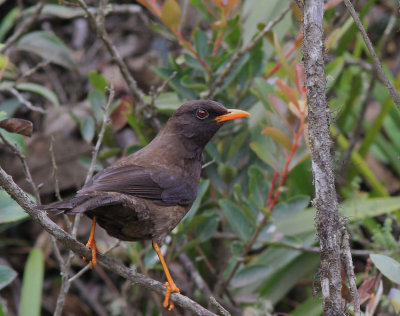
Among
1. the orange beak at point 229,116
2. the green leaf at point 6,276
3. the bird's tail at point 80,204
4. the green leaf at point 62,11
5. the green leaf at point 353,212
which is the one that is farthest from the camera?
the green leaf at point 62,11

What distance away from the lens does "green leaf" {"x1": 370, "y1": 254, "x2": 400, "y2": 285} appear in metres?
2.83

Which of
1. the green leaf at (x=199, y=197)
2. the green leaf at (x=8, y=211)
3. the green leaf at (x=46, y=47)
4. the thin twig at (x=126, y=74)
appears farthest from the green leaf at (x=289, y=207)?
the green leaf at (x=46, y=47)

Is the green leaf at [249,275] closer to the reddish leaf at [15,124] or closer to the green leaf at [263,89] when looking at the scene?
the green leaf at [263,89]

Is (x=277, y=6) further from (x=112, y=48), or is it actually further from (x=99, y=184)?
(x=99, y=184)

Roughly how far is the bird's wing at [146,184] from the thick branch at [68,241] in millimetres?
310

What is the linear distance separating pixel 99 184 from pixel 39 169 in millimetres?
2683

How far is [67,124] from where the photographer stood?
6.14 metres

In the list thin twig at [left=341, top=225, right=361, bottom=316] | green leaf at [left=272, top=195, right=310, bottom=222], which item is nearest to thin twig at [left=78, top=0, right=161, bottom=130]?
green leaf at [left=272, top=195, right=310, bottom=222]

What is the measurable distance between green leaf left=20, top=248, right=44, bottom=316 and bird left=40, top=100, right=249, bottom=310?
123cm

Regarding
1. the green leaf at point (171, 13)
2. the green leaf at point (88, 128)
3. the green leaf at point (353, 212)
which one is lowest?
the green leaf at point (353, 212)

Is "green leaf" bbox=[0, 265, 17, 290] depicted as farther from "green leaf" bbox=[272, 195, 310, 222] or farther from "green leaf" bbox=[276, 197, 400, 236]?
"green leaf" bbox=[276, 197, 400, 236]

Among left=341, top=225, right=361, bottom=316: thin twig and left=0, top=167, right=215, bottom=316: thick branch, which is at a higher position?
left=0, top=167, right=215, bottom=316: thick branch

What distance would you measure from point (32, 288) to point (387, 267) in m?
2.82

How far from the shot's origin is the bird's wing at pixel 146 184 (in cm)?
338
